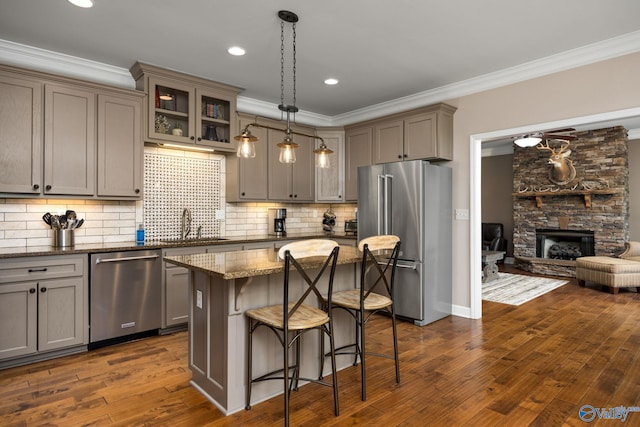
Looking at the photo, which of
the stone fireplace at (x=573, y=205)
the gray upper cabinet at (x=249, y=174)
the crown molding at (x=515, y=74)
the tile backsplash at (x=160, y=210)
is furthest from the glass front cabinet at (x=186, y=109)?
the stone fireplace at (x=573, y=205)

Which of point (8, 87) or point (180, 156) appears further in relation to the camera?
point (180, 156)

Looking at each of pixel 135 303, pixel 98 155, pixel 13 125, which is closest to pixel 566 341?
pixel 135 303

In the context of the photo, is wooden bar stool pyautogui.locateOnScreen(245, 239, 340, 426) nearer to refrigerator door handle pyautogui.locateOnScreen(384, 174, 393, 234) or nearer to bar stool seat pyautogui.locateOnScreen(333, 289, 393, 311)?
bar stool seat pyautogui.locateOnScreen(333, 289, 393, 311)

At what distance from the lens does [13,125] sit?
10.4 ft

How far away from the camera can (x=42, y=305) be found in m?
3.05

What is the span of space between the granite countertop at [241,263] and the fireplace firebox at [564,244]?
21.2 ft

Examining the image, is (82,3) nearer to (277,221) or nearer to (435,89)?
(277,221)

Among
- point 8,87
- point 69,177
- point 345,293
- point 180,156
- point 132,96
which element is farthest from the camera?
point 180,156

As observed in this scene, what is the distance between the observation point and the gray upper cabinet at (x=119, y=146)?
3.59 m

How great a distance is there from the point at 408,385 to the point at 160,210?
125 inches

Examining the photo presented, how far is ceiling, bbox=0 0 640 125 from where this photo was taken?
273 centimetres

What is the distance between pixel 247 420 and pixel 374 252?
1.39 m

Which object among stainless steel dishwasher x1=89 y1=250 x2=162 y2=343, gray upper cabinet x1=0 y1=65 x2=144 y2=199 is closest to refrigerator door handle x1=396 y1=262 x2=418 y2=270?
stainless steel dishwasher x1=89 y1=250 x2=162 y2=343

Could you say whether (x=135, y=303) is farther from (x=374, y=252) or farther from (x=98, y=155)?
(x=374, y=252)
